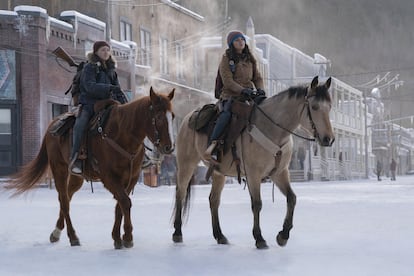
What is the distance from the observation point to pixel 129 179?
8492mm

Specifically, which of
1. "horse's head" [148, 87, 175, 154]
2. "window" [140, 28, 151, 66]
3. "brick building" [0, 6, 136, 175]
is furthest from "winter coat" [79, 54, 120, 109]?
"window" [140, 28, 151, 66]

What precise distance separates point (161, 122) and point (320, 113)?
181 centimetres

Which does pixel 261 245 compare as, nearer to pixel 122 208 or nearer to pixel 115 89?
pixel 122 208

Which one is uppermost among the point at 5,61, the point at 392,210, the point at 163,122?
the point at 5,61

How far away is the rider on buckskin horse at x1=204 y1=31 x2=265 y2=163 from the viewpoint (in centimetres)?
907

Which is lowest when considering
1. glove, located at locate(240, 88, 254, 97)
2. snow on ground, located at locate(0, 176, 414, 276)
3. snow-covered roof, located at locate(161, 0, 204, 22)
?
snow on ground, located at locate(0, 176, 414, 276)

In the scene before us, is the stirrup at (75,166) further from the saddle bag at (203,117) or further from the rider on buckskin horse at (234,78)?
the saddle bag at (203,117)

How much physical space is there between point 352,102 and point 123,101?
61.2 m

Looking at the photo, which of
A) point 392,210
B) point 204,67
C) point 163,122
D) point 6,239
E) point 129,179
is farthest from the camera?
point 204,67

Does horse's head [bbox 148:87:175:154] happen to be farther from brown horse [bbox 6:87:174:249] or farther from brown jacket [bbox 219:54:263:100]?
brown jacket [bbox 219:54:263:100]

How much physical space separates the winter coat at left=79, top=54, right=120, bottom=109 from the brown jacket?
1.45 meters

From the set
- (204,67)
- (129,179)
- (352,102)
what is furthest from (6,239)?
(352,102)

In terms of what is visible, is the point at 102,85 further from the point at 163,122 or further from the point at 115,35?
the point at 115,35

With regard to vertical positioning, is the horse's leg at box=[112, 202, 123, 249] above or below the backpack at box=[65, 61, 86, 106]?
below
